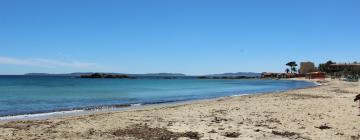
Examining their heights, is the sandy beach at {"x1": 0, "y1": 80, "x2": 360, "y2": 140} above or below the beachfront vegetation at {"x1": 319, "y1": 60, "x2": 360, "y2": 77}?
below

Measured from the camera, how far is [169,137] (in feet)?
40.1

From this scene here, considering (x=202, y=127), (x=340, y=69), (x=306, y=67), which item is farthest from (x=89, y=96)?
(x=306, y=67)

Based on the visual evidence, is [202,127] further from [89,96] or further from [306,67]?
[306,67]

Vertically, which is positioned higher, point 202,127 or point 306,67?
point 306,67

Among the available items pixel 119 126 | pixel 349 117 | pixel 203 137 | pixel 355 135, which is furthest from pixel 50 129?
pixel 349 117

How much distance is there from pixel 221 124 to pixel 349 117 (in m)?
4.95

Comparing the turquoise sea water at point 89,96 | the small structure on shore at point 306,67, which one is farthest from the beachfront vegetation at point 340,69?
the turquoise sea water at point 89,96

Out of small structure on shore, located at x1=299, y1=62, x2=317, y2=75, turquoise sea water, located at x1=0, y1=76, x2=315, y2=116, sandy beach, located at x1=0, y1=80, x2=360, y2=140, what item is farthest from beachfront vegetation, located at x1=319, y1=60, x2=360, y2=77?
sandy beach, located at x1=0, y1=80, x2=360, y2=140

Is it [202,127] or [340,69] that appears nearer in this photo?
[202,127]

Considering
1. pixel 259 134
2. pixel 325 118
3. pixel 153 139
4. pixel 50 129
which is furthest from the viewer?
pixel 325 118

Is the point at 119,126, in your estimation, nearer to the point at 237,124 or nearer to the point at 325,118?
the point at 237,124

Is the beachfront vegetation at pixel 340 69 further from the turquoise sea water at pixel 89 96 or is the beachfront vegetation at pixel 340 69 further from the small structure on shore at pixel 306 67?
the turquoise sea water at pixel 89 96

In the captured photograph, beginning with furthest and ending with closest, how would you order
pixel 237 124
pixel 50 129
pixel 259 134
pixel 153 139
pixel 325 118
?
pixel 325 118, pixel 237 124, pixel 50 129, pixel 259 134, pixel 153 139

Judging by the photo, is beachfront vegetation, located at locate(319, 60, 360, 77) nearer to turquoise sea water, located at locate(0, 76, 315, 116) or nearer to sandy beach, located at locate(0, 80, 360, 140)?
turquoise sea water, located at locate(0, 76, 315, 116)
